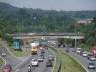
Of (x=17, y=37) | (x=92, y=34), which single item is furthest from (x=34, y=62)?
(x=92, y=34)

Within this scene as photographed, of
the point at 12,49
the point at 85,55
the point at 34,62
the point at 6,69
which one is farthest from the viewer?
A: the point at 12,49

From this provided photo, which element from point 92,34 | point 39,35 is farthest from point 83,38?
point 39,35

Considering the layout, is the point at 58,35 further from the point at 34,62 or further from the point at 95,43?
the point at 34,62

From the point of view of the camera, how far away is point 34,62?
87500 mm

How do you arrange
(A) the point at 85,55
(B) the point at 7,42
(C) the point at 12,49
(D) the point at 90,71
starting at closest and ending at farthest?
1. (D) the point at 90,71
2. (A) the point at 85,55
3. (C) the point at 12,49
4. (B) the point at 7,42

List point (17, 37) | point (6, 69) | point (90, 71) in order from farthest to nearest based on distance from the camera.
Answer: point (17, 37) → point (90, 71) → point (6, 69)

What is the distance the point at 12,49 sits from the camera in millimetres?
143625

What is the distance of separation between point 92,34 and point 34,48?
211 ft

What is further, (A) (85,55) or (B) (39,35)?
(B) (39,35)

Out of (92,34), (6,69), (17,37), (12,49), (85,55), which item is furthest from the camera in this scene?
(92,34)

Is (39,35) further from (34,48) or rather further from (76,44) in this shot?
(34,48)

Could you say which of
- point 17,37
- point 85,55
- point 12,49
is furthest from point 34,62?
point 17,37

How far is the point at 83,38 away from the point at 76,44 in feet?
33.2

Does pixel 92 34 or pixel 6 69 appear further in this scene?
pixel 92 34
